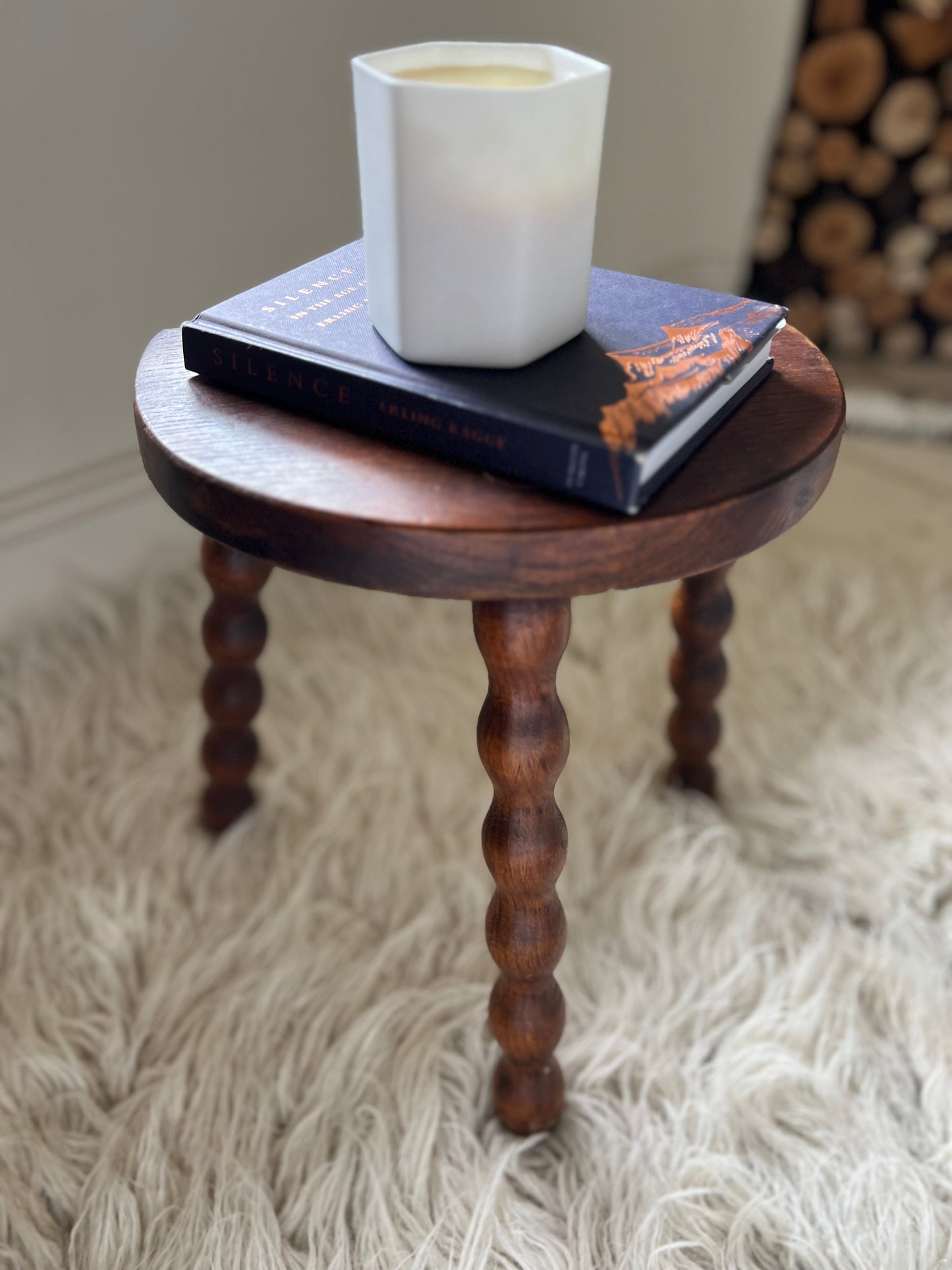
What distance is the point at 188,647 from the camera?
961 mm

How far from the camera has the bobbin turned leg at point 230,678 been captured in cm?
66

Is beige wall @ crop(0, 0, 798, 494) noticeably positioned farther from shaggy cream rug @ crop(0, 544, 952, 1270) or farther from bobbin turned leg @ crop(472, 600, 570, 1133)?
bobbin turned leg @ crop(472, 600, 570, 1133)

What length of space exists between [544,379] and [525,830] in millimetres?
213

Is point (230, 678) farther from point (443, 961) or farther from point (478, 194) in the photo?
point (478, 194)

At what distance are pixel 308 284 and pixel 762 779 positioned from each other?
1.63 feet

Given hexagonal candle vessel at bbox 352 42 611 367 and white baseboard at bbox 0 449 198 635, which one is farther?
white baseboard at bbox 0 449 198 635

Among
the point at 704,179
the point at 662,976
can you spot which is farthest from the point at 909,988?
the point at 704,179

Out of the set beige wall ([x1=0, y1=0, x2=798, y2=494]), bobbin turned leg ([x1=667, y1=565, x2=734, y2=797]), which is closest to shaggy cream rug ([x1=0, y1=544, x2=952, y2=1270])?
bobbin turned leg ([x1=667, y1=565, x2=734, y2=797])

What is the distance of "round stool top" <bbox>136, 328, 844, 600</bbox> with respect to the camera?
0.46 meters

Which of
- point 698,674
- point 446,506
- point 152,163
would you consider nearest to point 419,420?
point 446,506

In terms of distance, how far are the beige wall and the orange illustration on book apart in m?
0.53

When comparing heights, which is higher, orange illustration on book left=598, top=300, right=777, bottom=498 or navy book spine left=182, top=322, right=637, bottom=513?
orange illustration on book left=598, top=300, right=777, bottom=498

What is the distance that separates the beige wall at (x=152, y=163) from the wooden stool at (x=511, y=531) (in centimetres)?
30

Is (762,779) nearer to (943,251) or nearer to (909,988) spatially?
(909,988)
